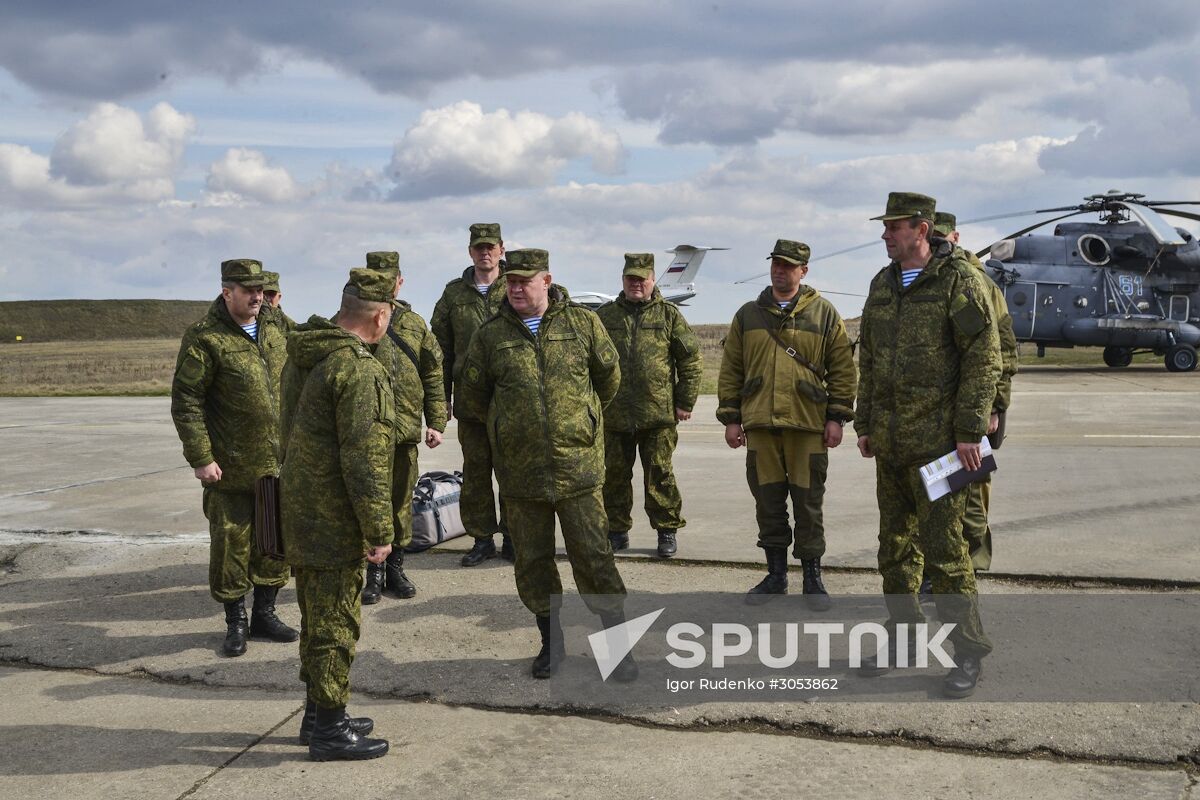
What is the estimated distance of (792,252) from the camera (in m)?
5.89

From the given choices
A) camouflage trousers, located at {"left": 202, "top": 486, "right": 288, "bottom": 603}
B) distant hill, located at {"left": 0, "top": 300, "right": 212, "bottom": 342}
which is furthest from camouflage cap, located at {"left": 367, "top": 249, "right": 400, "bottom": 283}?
distant hill, located at {"left": 0, "top": 300, "right": 212, "bottom": 342}

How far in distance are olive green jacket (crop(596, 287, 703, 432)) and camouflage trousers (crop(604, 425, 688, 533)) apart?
96 millimetres

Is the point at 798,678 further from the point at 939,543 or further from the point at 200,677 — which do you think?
the point at 200,677

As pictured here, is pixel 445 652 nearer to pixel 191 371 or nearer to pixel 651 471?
pixel 191 371

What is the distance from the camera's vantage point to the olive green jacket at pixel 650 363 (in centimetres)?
711

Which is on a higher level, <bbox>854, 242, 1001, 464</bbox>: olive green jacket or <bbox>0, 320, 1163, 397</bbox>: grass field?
<bbox>854, 242, 1001, 464</bbox>: olive green jacket

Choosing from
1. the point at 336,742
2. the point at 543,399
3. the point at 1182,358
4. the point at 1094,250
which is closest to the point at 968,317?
the point at 543,399

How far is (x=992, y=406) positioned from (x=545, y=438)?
2045 millimetres

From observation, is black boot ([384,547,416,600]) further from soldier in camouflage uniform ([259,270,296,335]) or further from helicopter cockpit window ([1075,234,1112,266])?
helicopter cockpit window ([1075,234,1112,266])

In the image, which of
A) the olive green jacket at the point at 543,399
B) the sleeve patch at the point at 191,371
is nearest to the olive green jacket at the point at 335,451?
the olive green jacket at the point at 543,399

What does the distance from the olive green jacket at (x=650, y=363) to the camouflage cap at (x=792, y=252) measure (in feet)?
4.36

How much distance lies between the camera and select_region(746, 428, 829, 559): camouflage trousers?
5.99 metres

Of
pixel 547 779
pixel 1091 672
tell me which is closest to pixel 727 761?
pixel 547 779

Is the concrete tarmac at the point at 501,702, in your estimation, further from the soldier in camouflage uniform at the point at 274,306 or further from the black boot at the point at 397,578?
the soldier in camouflage uniform at the point at 274,306
